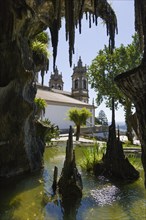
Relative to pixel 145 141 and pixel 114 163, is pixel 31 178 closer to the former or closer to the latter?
pixel 114 163

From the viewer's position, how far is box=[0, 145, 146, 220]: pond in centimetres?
718

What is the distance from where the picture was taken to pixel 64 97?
159 ft

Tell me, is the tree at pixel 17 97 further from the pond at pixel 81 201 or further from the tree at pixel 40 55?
the tree at pixel 40 55

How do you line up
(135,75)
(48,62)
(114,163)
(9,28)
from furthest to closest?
(48,62), (114,163), (9,28), (135,75)

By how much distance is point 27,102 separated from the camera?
36.9ft

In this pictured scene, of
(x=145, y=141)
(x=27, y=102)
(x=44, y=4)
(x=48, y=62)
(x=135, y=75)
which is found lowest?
(x=145, y=141)

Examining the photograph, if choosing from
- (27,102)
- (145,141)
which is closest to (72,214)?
(27,102)

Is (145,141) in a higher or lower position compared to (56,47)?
lower

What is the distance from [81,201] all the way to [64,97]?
133ft

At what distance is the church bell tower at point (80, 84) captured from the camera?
6444 cm

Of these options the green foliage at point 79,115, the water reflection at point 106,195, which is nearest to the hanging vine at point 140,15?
the water reflection at point 106,195

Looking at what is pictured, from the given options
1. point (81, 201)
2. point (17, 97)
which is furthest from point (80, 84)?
point (81, 201)

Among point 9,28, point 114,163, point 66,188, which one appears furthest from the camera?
point 114,163

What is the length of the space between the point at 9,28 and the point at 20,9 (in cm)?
67
